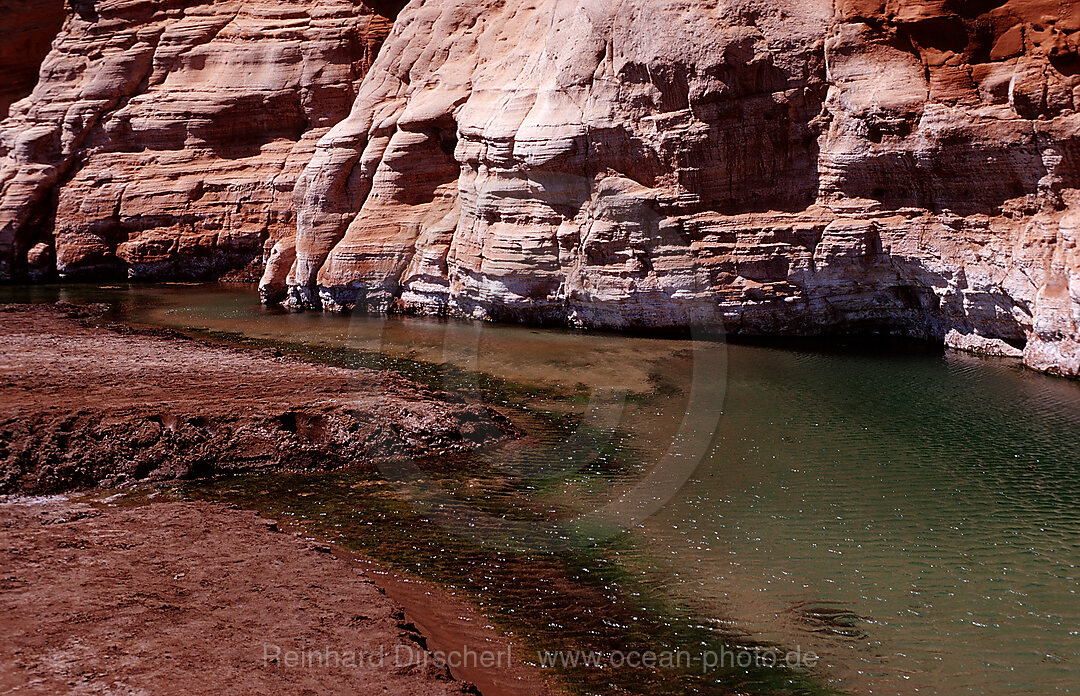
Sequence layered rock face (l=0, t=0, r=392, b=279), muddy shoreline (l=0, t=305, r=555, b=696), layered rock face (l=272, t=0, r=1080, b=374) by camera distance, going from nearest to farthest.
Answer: muddy shoreline (l=0, t=305, r=555, b=696) < layered rock face (l=272, t=0, r=1080, b=374) < layered rock face (l=0, t=0, r=392, b=279)

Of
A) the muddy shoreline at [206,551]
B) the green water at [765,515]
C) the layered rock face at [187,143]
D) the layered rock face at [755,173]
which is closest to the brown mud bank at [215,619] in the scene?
the muddy shoreline at [206,551]

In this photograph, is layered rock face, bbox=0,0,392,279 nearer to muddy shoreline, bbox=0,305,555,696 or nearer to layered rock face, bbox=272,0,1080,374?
layered rock face, bbox=272,0,1080,374

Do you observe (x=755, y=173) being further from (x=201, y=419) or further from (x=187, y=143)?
(x=187, y=143)

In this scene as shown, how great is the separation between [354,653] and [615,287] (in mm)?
15795

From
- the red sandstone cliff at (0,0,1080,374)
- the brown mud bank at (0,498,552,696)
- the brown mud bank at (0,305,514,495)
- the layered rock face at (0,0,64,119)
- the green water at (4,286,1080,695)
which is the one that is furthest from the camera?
the layered rock face at (0,0,64,119)

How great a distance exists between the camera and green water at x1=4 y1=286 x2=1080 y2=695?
27.3 feet

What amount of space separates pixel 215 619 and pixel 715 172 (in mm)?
16386

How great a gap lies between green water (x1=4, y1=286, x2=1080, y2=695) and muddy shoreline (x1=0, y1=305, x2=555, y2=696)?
68 centimetres

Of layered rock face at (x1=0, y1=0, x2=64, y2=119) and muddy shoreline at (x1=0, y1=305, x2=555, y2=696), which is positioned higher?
layered rock face at (x1=0, y1=0, x2=64, y2=119)

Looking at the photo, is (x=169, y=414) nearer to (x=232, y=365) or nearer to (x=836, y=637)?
(x=232, y=365)

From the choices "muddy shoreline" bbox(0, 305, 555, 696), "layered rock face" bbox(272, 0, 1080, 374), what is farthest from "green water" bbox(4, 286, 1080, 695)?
"layered rock face" bbox(272, 0, 1080, 374)

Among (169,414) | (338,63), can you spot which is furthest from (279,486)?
(338,63)

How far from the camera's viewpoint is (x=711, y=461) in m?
13.3

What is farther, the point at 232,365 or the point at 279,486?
the point at 232,365
